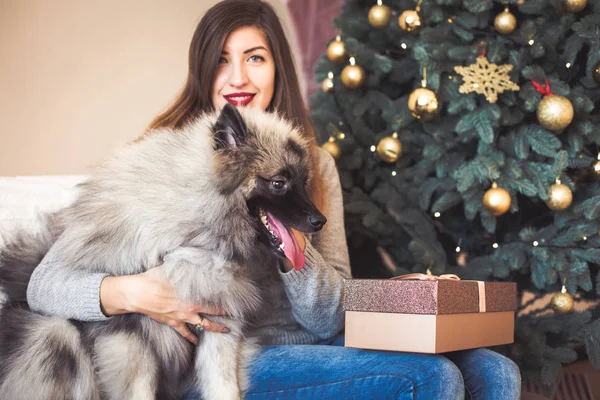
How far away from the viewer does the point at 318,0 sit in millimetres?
4047

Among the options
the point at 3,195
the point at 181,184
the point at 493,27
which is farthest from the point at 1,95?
the point at 493,27

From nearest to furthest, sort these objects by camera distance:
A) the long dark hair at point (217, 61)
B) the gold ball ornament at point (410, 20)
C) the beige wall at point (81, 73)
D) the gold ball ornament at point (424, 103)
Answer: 1. the long dark hair at point (217, 61)
2. the gold ball ornament at point (424, 103)
3. the gold ball ornament at point (410, 20)
4. the beige wall at point (81, 73)

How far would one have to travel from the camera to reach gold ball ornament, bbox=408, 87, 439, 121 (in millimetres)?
2551

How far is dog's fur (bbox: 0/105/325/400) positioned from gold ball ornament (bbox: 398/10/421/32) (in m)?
1.34

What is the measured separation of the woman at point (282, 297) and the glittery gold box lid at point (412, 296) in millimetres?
136

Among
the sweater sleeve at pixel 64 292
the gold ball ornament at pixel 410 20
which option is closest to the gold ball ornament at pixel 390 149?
the gold ball ornament at pixel 410 20

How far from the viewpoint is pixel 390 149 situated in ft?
8.98

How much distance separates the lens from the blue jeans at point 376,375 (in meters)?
1.41

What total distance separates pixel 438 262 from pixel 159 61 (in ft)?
6.49

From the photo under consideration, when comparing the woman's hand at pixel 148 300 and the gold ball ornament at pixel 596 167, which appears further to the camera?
the gold ball ornament at pixel 596 167

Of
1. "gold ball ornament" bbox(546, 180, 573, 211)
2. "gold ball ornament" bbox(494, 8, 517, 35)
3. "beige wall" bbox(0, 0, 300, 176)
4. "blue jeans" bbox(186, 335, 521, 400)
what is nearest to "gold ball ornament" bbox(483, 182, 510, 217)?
"gold ball ornament" bbox(546, 180, 573, 211)

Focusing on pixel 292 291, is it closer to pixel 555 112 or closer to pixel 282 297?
pixel 282 297

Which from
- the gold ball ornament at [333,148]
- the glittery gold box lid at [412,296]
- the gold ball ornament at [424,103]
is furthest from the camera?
the gold ball ornament at [333,148]

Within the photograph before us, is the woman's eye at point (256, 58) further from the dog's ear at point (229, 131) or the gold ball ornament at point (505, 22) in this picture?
the gold ball ornament at point (505, 22)
